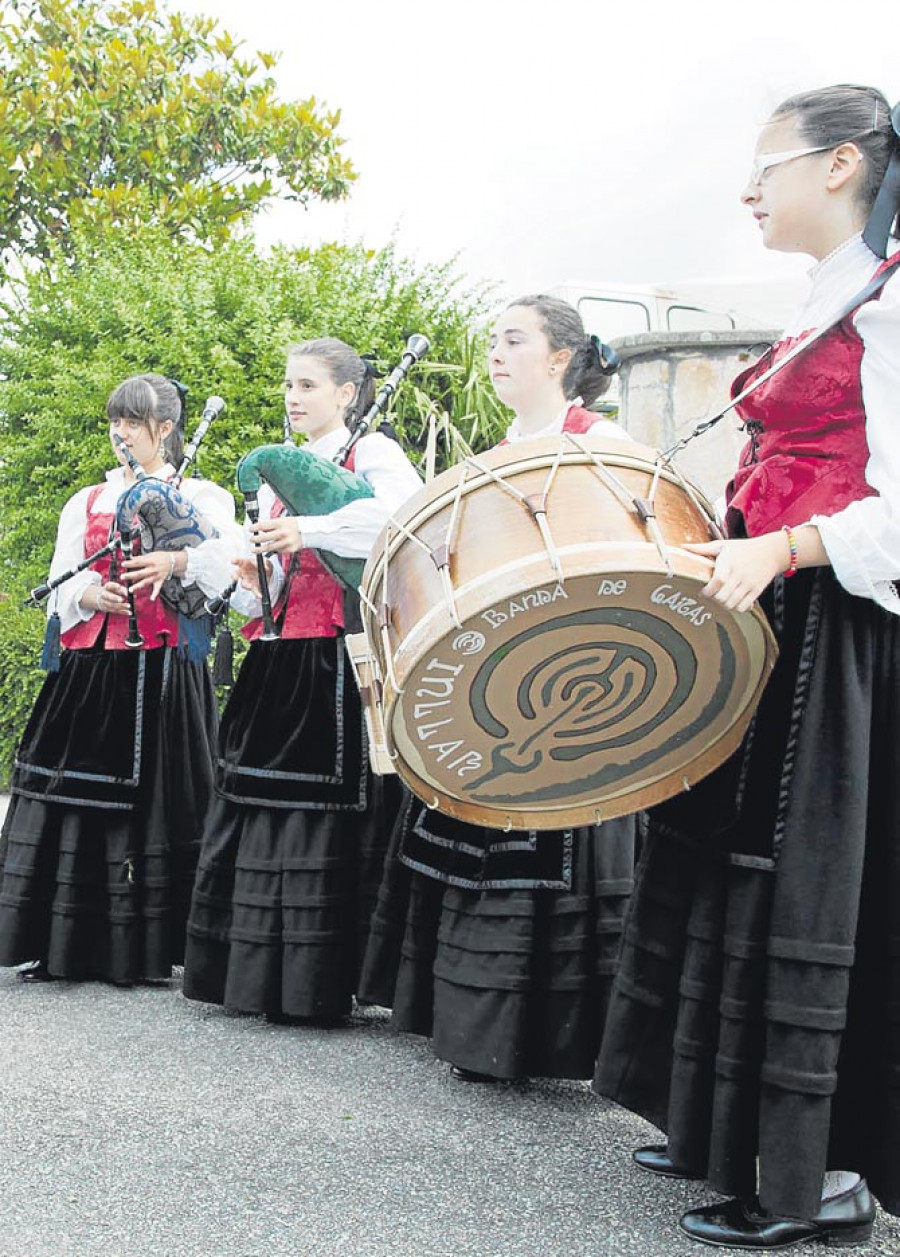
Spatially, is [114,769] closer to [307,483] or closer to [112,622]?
[112,622]

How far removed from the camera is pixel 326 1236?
92.7 inches

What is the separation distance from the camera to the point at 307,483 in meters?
3.62

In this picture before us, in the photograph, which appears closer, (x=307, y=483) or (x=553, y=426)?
(x=553, y=426)

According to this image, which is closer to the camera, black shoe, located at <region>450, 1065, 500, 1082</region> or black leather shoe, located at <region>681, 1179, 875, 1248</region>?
black leather shoe, located at <region>681, 1179, 875, 1248</region>

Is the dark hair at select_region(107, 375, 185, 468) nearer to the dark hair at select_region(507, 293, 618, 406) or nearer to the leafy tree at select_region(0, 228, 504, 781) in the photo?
the dark hair at select_region(507, 293, 618, 406)

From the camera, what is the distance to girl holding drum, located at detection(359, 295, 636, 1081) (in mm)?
3166

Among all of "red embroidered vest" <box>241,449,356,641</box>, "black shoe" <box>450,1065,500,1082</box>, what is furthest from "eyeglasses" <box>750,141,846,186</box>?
"black shoe" <box>450,1065,500,1082</box>

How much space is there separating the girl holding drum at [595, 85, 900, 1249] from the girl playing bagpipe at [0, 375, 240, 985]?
2.23 metres

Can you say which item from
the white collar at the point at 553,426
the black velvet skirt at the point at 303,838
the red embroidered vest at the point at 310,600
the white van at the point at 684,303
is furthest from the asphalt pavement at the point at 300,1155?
the white van at the point at 684,303

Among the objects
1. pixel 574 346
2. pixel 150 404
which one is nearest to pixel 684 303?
pixel 150 404

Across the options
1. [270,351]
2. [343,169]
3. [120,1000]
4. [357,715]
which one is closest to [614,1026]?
[357,715]

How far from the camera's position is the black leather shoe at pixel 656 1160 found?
261 centimetres

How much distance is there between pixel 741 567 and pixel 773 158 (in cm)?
78

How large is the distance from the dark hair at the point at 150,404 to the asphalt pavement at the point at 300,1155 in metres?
1.91
